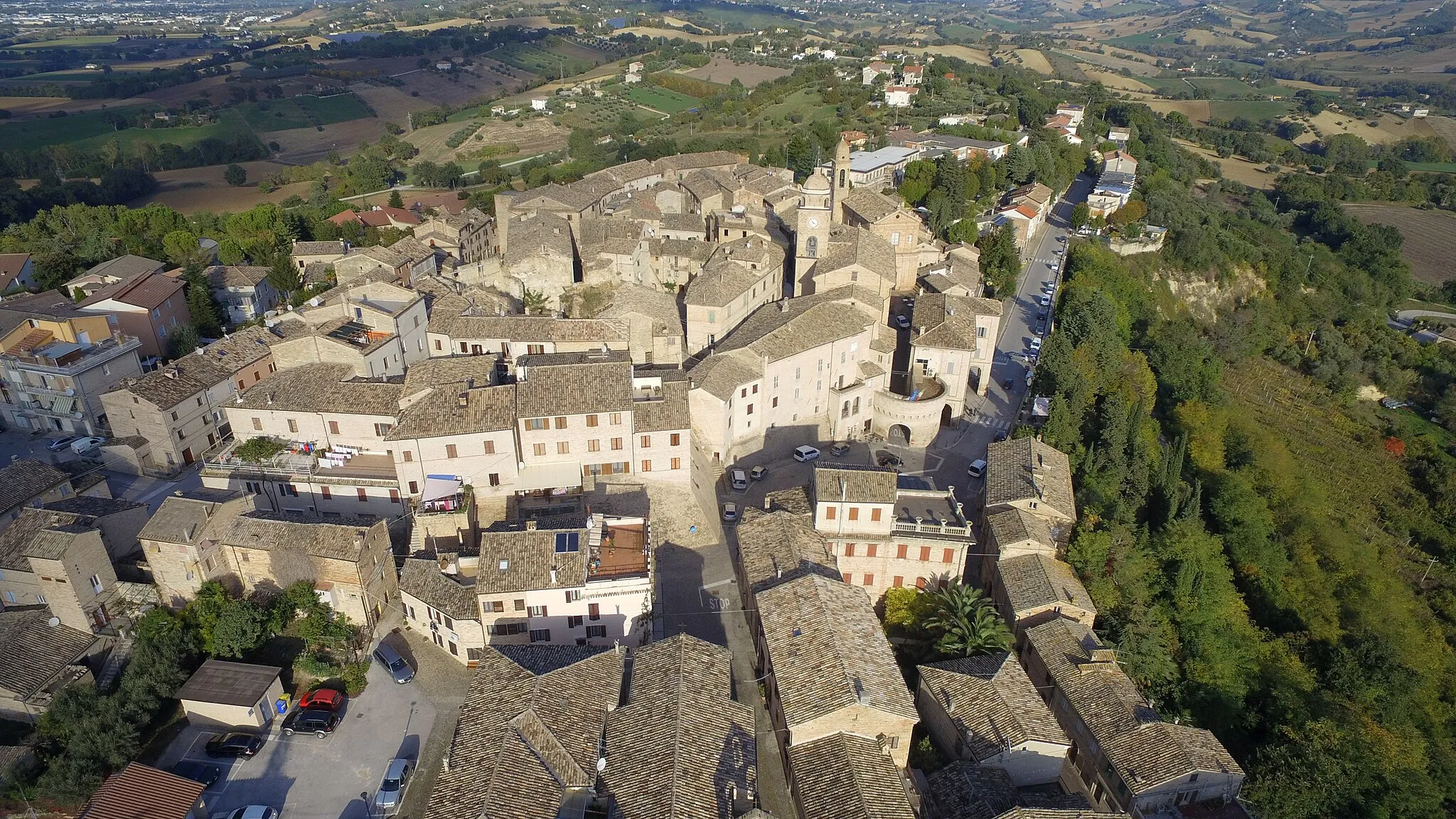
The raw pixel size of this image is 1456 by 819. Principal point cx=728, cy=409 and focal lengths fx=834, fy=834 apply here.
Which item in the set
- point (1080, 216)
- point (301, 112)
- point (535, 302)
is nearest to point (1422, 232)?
point (1080, 216)

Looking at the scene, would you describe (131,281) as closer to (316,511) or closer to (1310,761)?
(316,511)

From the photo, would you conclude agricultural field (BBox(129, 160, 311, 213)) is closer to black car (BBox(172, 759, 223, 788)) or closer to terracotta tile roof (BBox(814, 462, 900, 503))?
black car (BBox(172, 759, 223, 788))

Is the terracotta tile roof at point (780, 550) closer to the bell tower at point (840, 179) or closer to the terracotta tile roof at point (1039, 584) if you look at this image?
the terracotta tile roof at point (1039, 584)

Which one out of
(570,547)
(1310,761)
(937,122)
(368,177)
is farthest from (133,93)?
(1310,761)

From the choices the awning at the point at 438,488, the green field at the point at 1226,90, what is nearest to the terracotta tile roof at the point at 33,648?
the awning at the point at 438,488

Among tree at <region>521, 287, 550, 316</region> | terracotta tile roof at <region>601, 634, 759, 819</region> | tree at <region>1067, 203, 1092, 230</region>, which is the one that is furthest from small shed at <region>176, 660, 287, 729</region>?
tree at <region>1067, 203, 1092, 230</region>

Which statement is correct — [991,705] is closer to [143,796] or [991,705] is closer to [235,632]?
[143,796]
